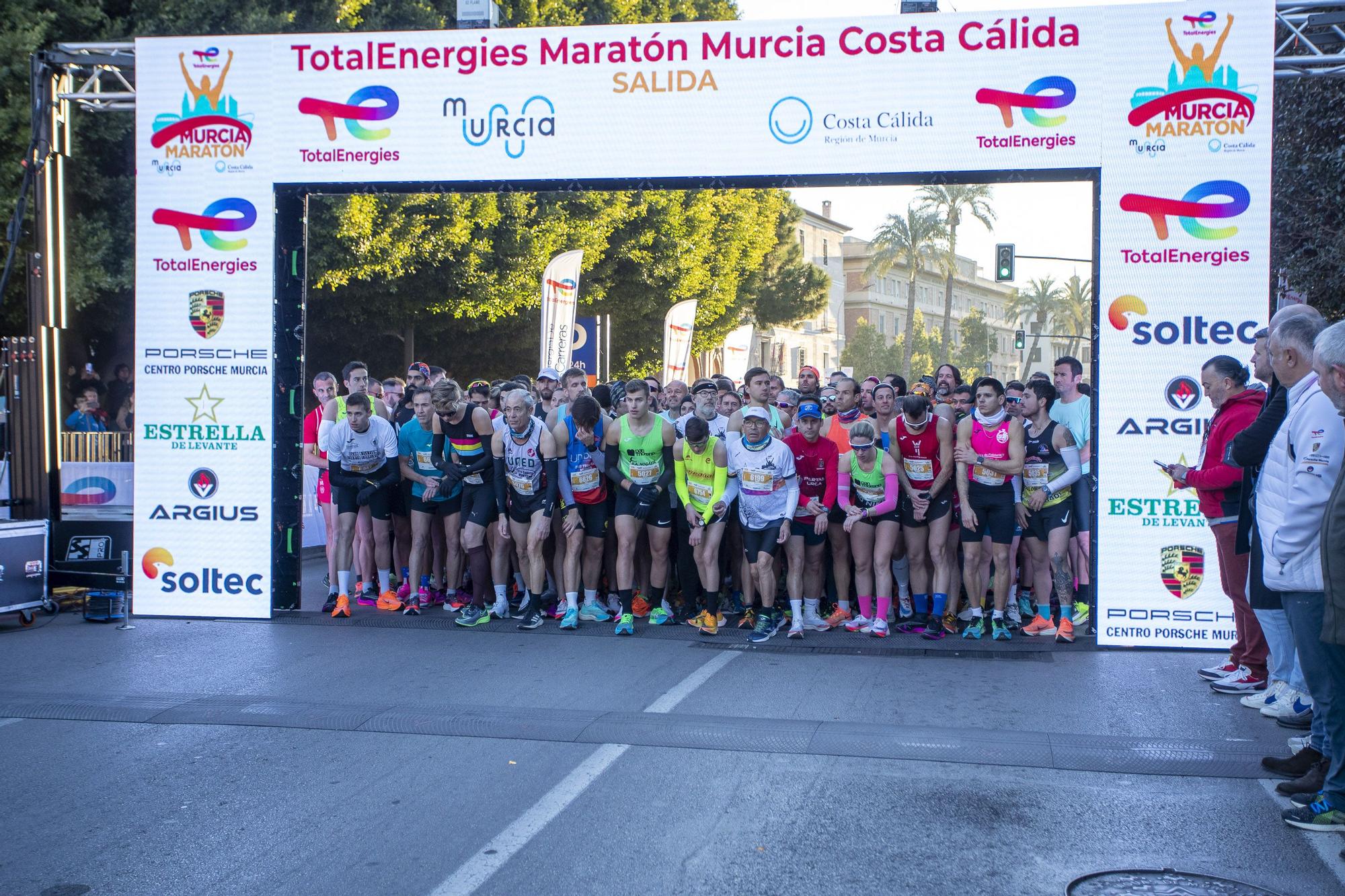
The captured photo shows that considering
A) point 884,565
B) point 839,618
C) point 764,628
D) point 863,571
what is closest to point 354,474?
point 764,628

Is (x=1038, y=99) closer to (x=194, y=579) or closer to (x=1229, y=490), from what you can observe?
(x=1229, y=490)

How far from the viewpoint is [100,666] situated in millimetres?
8352

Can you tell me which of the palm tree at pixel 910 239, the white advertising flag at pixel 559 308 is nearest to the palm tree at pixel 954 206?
the palm tree at pixel 910 239

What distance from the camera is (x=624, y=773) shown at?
575cm

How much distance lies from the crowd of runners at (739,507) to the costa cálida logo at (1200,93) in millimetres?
2233

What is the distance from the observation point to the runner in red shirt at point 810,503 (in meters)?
9.62

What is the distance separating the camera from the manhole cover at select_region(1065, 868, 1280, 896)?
427 cm

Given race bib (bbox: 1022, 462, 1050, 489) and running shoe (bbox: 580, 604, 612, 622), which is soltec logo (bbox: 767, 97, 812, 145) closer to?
race bib (bbox: 1022, 462, 1050, 489)

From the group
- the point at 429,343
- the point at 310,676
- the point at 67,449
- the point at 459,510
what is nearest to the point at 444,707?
the point at 310,676

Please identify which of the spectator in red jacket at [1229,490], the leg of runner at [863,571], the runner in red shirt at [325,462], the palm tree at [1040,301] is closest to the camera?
the spectator in red jacket at [1229,490]

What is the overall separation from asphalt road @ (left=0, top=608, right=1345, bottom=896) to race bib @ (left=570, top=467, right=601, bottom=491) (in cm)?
162

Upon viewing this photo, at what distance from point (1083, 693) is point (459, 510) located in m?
5.54

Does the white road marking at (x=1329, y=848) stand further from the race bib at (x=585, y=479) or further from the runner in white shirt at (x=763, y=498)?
the race bib at (x=585, y=479)

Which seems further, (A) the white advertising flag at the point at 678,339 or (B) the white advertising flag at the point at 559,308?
(A) the white advertising flag at the point at 678,339
